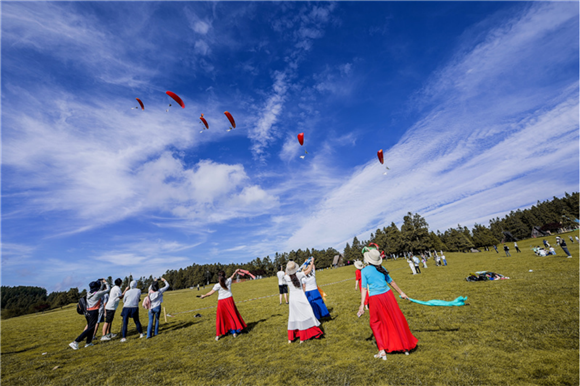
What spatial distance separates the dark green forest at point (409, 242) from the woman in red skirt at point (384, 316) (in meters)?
46.6

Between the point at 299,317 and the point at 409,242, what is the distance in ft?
255

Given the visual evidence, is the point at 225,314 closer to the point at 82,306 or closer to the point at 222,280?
the point at 222,280

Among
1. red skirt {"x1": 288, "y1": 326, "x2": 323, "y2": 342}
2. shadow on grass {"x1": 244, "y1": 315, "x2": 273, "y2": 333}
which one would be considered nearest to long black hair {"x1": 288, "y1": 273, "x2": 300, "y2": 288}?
red skirt {"x1": 288, "y1": 326, "x2": 323, "y2": 342}

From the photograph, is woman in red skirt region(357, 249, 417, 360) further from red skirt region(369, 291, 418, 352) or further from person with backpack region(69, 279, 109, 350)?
person with backpack region(69, 279, 109, 350)

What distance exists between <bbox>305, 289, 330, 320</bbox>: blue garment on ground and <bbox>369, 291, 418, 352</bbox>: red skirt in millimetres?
4868

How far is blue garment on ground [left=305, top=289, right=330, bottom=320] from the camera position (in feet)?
36.4

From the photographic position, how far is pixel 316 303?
11.2m

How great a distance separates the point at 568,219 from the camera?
315 ft

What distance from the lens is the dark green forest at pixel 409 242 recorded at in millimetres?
76812

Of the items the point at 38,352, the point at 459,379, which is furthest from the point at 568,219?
the point at 38,352

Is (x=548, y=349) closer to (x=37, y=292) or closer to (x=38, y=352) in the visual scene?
(x=38, y=352)

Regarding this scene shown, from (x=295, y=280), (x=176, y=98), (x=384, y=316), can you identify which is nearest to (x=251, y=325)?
(x=295, y=280)

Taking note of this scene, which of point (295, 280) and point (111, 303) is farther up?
point (111, 303)

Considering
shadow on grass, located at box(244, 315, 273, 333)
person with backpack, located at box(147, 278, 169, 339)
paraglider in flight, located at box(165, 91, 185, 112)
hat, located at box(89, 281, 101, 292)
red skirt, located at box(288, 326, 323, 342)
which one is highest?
paraglider in flight, located at box(165, 91, 185, 112)
